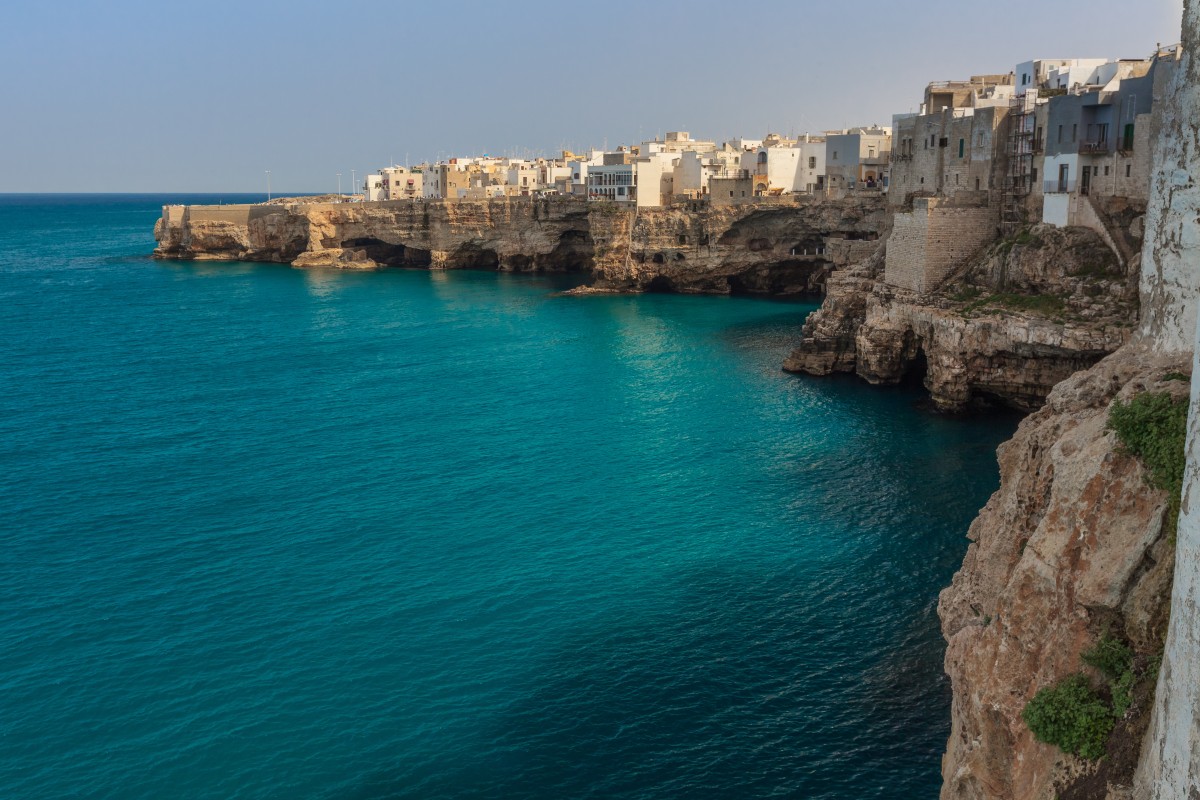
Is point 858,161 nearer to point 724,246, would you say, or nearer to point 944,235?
point 724,246

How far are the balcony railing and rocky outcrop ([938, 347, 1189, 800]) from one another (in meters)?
27.7

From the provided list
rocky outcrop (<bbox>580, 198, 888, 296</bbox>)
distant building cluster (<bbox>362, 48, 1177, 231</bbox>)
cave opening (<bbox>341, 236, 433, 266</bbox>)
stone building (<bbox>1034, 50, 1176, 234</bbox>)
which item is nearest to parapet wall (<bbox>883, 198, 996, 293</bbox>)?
distant building cluster (<bbox>362, 48, 1177, 231</bbox>)

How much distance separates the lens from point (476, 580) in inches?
1067

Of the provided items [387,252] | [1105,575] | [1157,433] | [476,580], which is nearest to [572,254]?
[387,252]

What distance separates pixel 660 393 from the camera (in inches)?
1898

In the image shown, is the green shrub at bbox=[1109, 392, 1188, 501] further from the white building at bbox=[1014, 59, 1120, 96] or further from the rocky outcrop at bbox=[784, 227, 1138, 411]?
the white building at bbox=[1014, 59, 1120, 96]

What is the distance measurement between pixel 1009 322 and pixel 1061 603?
27.5m

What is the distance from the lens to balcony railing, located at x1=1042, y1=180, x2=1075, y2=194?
4078 centimetres

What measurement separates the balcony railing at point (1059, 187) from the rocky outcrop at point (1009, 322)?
1653mm

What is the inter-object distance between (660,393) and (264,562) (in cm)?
2349

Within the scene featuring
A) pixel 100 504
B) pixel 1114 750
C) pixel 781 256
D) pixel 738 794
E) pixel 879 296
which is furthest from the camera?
pixel 781 256

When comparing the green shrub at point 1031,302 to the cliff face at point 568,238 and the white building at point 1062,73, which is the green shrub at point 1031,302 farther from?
the cliff face at point 568,238

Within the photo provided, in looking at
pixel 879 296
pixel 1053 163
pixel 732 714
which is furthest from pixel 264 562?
pixel 1053 163

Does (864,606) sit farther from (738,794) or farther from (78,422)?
(78,422)
